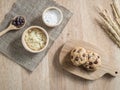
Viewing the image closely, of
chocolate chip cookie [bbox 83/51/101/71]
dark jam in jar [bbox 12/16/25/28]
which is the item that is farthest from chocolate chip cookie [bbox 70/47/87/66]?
dark jam in jar [bbox 12/16/25/28]

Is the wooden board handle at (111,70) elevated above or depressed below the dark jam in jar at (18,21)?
above

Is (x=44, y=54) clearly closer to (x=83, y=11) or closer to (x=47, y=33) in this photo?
(x=47, y=33)

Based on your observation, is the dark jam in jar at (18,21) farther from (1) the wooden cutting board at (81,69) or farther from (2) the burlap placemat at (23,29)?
(1) the wooden cutting board at (81,69)

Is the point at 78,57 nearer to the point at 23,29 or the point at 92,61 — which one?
the point at 92,61

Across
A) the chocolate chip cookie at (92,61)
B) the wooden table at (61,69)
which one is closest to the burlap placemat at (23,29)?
the wooden table at (61,69)

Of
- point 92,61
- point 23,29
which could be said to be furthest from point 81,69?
point 23,29

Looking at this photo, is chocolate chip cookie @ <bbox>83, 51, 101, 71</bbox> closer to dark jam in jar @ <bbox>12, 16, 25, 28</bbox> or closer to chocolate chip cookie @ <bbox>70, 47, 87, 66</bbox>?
chocolate chip cookie @ <bbox>70, 47, 87, 66</bbox>
